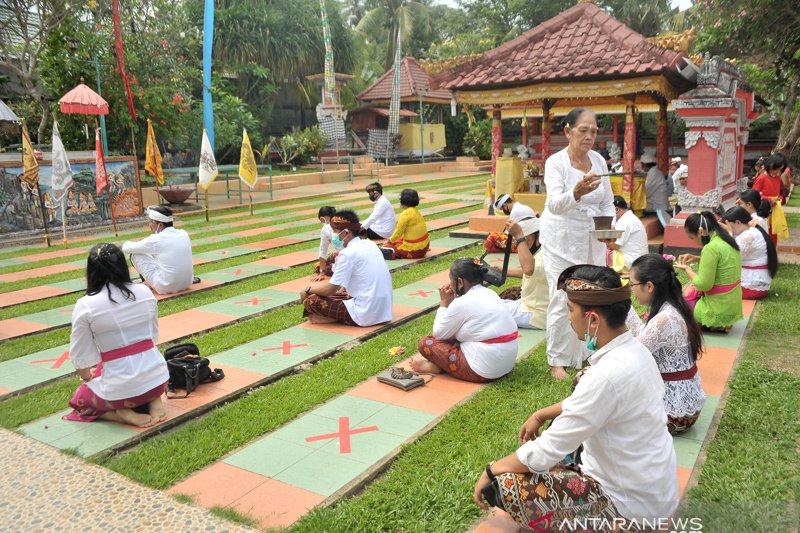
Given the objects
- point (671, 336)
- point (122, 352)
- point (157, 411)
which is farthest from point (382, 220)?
point (671, 336)

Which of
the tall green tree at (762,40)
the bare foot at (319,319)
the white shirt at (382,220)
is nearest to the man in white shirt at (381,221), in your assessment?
the white shirt at (382,220)

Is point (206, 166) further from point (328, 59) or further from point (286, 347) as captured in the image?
point (328, 59)

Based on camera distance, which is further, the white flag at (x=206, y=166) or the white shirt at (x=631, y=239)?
the white flag at (x=206, y=166)

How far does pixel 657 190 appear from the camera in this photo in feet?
39.5

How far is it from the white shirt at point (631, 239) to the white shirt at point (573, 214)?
6.22 feet

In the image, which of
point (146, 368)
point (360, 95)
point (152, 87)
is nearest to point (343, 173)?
point (360, 95)

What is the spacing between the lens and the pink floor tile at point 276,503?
3490 millimetres

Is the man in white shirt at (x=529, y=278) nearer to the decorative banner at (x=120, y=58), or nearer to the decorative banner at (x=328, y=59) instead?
the decorative banner at (x=120, y=58)

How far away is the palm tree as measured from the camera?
39344mm

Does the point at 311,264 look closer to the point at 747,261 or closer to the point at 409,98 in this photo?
the point at 747,261

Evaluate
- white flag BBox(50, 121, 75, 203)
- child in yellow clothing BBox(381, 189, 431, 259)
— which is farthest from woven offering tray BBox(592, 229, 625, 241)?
white flag BBox(50, 121, 75, 203)

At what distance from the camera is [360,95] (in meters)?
32.8

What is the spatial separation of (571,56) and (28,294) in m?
9.82

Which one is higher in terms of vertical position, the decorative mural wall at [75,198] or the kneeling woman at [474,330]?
the decorative mural wall at [75,198]
